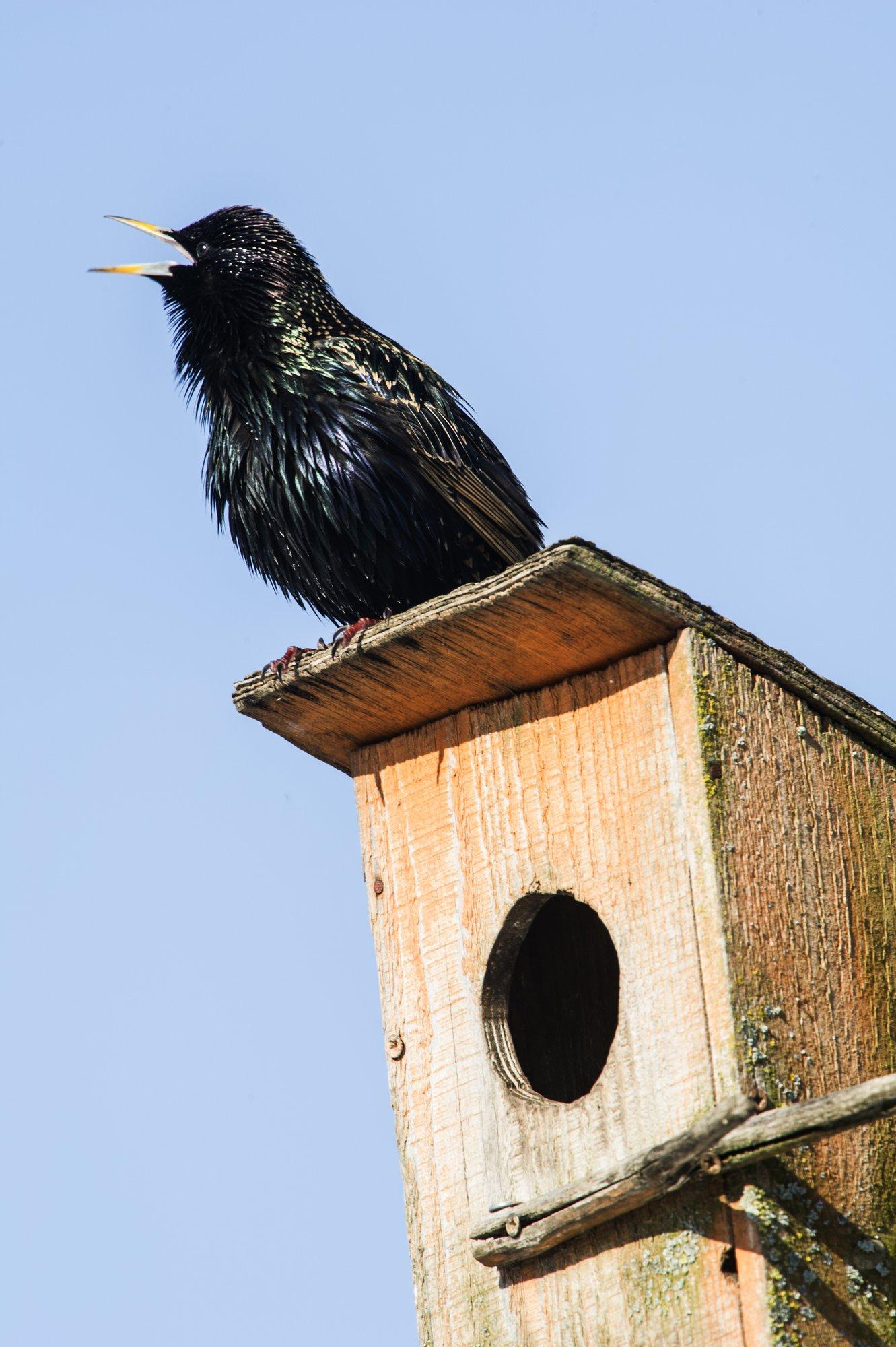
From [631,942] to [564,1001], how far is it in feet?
2.59

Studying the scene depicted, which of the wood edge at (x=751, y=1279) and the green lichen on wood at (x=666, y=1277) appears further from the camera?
the green lichen on wood at (x=666, y=1277)

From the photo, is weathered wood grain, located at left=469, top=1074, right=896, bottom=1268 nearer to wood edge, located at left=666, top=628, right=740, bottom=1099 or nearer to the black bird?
wood edge, located at left=666, top=628, right=740, bottom=1099

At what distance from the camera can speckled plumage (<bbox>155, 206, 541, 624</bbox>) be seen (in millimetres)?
4770

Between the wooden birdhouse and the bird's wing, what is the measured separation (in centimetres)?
88

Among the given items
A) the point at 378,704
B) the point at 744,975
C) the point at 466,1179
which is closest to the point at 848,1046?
the point at 744,975

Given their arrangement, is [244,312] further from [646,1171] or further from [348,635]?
[646,1171]

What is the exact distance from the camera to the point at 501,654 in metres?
3.81

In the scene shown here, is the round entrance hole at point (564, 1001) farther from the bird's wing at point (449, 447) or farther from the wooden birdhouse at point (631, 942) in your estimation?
the bird's wing at point (449, 447)

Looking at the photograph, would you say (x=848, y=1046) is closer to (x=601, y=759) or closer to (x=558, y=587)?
(x=601, y=759)

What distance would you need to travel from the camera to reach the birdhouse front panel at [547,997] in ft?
11.2

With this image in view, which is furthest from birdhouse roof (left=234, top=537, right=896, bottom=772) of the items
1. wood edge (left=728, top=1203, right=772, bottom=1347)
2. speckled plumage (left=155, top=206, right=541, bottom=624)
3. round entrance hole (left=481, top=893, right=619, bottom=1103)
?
wood edge (left=728, top=1203, right=772, bottom=1347)

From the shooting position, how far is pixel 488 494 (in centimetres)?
490

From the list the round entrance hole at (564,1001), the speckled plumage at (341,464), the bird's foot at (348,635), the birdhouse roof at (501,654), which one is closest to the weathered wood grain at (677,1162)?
the round entrance hole at (564,1001)

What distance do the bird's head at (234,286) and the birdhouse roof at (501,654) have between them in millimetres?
1288
